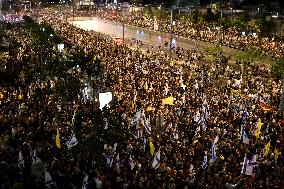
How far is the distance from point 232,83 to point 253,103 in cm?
507

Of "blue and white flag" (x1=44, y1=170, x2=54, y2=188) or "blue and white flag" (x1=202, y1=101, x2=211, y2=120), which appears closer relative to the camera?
"blue and white flag" (x1=44, y1=170, x2=54, y2=188)

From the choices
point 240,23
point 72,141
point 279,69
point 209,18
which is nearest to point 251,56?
point 279,69

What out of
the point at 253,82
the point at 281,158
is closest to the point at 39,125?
the point at 281,158

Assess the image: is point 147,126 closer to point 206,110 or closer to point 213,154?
point 206,110

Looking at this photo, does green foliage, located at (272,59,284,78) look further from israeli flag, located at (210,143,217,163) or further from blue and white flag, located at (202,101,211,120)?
israeli flag, located at (210,143,217,163)

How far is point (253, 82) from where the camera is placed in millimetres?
27578

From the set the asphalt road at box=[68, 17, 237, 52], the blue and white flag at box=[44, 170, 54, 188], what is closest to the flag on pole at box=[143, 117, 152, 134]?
the blue and white flag at box=[44, 170, 54, 188]

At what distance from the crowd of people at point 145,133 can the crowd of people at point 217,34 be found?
10.5 metres

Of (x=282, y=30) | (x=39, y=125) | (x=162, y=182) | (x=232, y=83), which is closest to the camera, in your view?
(x=162, y=182)

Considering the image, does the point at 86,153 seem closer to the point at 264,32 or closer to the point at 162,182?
the point at 162,182

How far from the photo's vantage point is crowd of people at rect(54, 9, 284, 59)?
126 feet

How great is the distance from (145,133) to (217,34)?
3305cm

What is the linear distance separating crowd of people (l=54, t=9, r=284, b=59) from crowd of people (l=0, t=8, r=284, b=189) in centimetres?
1046

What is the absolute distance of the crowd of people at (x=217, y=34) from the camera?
38.5 meters
